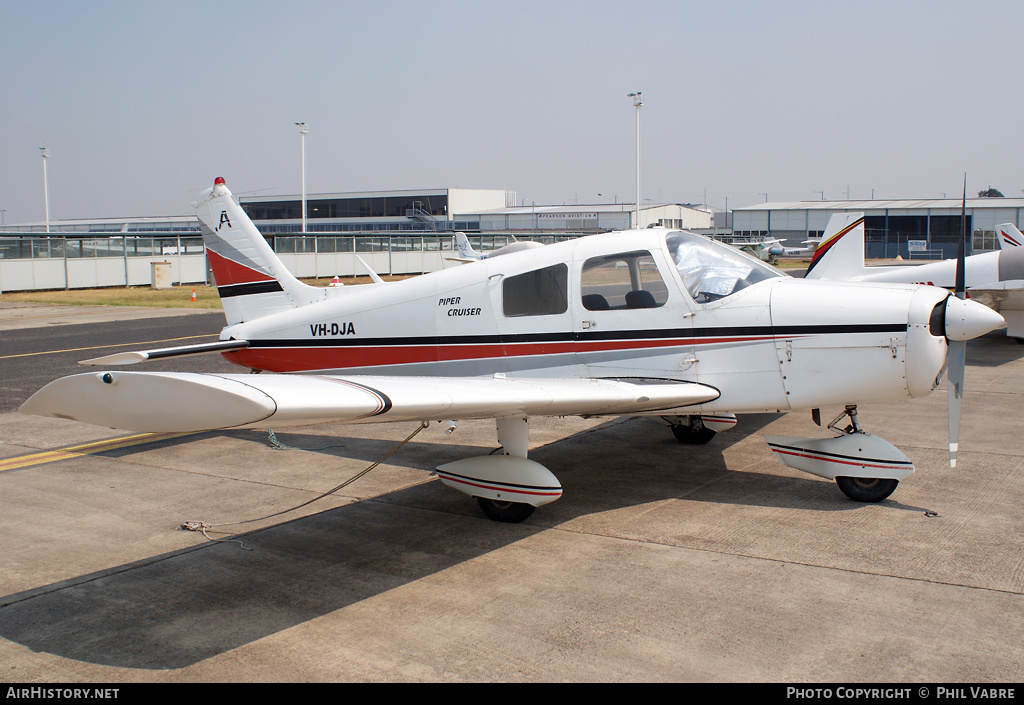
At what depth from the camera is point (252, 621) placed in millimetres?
4691

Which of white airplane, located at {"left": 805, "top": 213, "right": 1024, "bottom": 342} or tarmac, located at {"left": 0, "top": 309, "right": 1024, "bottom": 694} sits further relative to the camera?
white airplane, located at {"left": 805, "top": 213, "right": 1024, "bottom": 342}

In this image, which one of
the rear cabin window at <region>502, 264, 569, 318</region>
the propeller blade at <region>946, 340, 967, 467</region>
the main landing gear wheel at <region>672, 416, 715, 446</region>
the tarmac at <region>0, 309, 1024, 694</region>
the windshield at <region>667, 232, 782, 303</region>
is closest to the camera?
the tarmac at <region>0, 309, 1024, 694</region>

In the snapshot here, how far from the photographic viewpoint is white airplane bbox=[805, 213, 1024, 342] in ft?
52.9

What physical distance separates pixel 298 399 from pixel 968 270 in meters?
17.1

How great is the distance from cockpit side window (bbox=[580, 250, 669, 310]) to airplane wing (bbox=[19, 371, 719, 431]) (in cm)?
83

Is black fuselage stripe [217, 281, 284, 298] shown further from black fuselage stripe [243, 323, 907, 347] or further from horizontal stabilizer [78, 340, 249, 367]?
black fuselage stripe [243, 323, 907, 347]

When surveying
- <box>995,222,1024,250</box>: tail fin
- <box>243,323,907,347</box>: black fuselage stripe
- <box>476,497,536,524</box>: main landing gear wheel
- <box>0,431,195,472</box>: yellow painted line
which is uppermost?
<box>995,222,1024,250</box>: tail fin

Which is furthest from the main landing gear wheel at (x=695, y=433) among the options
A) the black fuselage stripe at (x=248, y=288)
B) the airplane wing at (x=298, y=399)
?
the black fuselage stripe at (x=248, y=288)

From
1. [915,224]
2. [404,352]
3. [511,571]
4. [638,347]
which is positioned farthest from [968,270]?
[915,224]

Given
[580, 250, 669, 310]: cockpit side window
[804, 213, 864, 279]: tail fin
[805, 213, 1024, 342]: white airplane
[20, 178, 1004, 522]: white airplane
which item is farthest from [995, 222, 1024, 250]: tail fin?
[580, 250, 669, 310]: cockpit side window

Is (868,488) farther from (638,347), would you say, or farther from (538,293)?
(538,293)

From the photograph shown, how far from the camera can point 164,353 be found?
7367 millimetres
